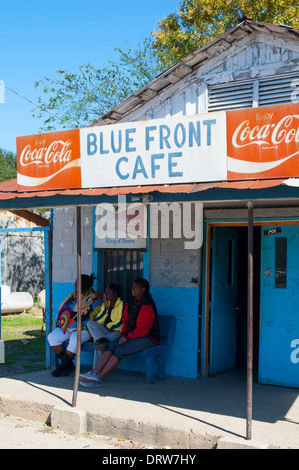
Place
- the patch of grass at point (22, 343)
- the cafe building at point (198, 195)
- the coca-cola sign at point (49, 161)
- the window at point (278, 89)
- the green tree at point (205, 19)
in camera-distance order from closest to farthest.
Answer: the cafe building at point (198, 195) → the coca-cola sign at point (49, 161) → the window at point (278, 89) → the patch of grass at point (22, 343) → the green tree at point (205, 19)

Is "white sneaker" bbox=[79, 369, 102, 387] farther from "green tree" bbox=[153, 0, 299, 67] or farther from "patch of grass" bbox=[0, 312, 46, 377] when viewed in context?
"green tree" bbox=[153, 0, 299, 67]

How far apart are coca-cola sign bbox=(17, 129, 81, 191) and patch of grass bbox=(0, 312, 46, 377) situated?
3.17m

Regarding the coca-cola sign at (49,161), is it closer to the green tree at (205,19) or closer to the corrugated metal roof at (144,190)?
the corrugated metal roof at (144,190)

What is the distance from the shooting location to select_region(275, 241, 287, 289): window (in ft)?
24.1

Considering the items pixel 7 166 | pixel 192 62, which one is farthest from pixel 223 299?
pixel 7 166

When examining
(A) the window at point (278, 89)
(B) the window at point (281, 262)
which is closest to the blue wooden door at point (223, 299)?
(B) the window at point (281, 262)

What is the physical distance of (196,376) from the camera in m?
7.67

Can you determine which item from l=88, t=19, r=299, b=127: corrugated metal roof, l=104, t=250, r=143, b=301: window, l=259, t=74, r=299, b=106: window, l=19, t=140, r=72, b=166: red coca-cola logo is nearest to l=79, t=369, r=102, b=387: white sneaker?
l=104, t=250, r=143, b=301: window

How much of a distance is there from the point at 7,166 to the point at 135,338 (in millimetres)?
42532

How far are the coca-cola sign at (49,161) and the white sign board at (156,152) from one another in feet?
0.55

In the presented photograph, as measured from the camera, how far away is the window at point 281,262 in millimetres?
7352

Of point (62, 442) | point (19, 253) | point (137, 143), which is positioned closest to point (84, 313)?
point (62, 442)

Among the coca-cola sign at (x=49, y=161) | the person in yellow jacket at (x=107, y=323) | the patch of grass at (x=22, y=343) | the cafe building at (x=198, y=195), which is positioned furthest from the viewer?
the patch of grass at (x=22, y=343)

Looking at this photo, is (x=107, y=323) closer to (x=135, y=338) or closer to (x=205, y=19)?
(x=135, y=338)
